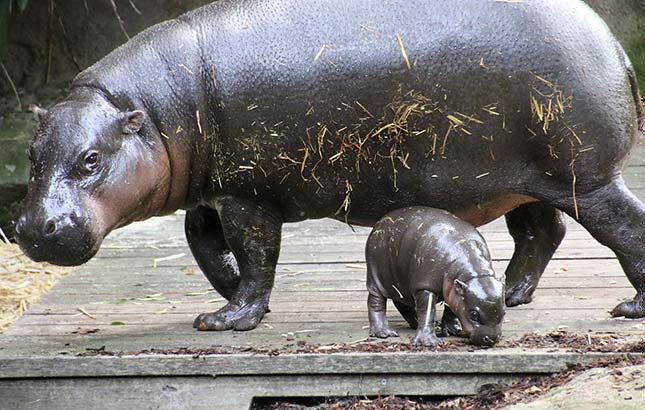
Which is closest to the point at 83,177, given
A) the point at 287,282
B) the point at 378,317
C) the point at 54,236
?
the point at 54,236

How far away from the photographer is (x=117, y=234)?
23.3ft

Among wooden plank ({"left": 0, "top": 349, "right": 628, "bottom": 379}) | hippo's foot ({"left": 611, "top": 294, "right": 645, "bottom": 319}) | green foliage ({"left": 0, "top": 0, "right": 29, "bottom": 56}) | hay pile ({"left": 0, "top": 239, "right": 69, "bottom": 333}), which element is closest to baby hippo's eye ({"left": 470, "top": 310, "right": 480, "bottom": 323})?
wooden plank ({"left": 0, "top": 349, "right": 628, "bottom": 379})

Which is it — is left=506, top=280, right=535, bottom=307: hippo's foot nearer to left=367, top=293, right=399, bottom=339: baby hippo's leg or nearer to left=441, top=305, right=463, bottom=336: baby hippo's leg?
left=441, top=305, right=463, bottom=336: baby hippo's leg

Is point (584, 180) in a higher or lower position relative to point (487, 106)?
lower

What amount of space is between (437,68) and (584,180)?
0.70m

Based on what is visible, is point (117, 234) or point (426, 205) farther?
point (117, 234)

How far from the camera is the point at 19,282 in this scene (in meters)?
6.89

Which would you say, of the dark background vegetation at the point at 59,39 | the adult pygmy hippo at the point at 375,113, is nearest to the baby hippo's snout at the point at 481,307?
the adult pygmy hippo at the point at 375,113

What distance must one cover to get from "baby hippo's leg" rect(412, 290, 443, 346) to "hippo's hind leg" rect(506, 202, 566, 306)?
81 cm

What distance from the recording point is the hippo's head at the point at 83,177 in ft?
13.9

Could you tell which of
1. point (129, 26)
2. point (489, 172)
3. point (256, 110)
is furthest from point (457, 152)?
point (129, 26)

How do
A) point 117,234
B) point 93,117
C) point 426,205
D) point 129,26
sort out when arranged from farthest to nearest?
point 129,26
point 117,234
point 426,205
point 93,117

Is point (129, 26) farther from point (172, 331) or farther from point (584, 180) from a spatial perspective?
point (584, 180)

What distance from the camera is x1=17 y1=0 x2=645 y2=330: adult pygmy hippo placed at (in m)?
4.53
